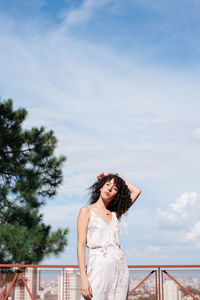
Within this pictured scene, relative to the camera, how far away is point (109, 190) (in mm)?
2457

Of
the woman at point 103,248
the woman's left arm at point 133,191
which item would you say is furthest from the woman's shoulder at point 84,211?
the woman's left arm at point 133,191

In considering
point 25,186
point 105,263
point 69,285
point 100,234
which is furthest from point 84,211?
point 25,186

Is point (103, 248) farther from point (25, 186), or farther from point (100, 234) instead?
point (25, 186)

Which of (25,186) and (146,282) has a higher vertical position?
(25,186)

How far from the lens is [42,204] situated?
998cm

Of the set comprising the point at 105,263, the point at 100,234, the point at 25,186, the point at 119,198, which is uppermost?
the point at 25,186

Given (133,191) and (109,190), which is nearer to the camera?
(109,190)

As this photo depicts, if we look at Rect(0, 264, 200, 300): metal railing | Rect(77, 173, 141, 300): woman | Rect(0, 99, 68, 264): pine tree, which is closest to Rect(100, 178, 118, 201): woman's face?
Rect(77, 173, 141, 300): woman

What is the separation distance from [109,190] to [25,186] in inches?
295

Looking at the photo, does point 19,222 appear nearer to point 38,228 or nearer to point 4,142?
point 38,228

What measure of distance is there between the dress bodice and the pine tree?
6471 mm

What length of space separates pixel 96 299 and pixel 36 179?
7.68 meters

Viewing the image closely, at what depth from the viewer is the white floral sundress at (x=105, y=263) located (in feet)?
7.21

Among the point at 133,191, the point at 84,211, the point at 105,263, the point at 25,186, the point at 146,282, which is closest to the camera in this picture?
the point at 105,263
